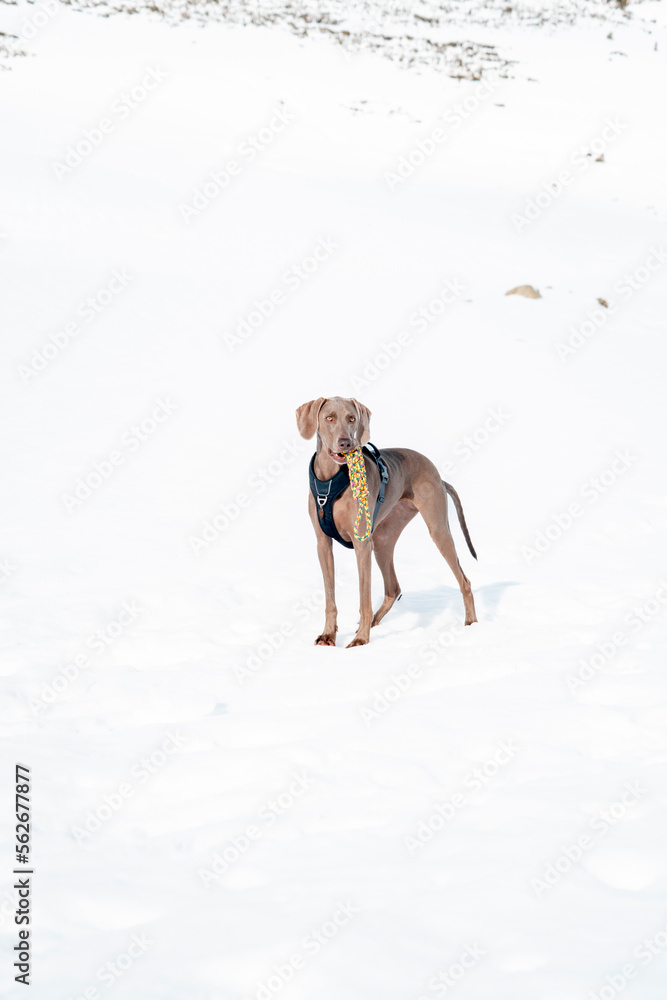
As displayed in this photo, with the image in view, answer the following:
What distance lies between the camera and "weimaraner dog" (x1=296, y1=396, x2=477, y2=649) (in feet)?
17.0

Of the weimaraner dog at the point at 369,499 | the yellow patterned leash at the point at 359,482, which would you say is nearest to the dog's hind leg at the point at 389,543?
the weimaraner dog at the point at 369,499

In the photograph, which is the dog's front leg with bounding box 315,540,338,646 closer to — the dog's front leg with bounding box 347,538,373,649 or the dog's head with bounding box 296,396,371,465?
the dog's front leg with bounding box 347,538,373,649

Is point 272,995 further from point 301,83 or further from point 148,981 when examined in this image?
point 301,83

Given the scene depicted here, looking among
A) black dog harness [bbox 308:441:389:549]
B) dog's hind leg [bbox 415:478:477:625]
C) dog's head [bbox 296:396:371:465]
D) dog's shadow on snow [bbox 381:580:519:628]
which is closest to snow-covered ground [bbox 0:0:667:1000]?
dog's shadow on snow [bbox 381:580:519:628]

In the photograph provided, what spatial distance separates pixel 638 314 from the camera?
17.2m

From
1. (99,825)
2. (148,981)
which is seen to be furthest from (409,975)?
(99,825)

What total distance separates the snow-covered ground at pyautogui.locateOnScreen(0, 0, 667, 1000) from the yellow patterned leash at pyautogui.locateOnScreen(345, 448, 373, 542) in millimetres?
910

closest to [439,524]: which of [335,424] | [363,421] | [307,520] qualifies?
[363,421]

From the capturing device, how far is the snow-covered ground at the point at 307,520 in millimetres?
2637

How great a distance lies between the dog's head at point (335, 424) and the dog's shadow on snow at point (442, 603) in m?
1.68

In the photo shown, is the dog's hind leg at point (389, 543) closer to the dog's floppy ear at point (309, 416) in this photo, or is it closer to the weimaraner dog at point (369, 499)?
the weimaraner dog at point (369, 499)

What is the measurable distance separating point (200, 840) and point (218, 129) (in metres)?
21.2

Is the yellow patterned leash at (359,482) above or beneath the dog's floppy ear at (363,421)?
beneath

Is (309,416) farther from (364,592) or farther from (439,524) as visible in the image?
(439,524)
